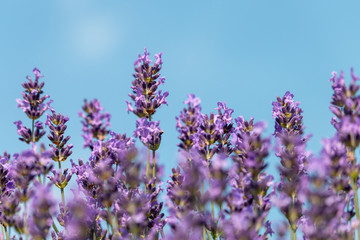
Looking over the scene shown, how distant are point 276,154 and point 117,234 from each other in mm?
1340

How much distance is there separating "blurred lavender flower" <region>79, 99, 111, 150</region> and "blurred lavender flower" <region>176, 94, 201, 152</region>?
442 mm

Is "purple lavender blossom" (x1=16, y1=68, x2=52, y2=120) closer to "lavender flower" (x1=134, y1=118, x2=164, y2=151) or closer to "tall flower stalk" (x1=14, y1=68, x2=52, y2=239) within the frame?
"tall flower stalk" (x1=14, y1=68, x2=52, y2=239)

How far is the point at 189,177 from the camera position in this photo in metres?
2.73

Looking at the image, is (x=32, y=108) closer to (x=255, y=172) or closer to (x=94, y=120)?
(x=94, y=120)

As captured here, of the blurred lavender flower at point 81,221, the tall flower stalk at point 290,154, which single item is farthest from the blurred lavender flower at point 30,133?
the tall flower stalk at point 290,154

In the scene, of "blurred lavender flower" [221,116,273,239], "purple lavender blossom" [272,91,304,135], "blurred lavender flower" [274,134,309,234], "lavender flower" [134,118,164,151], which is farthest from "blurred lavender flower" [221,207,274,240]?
"purple lavender blossom" [272,91,304,135]

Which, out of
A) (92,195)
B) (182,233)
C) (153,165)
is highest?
(153,165)

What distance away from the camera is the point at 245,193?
2.66 metres

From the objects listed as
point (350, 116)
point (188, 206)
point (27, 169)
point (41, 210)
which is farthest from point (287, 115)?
point (41, 210)

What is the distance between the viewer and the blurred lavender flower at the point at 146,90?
12.8 ft

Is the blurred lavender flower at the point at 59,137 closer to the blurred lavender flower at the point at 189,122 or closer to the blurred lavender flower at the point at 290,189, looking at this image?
the blurred lavender flower at the point at 189,122

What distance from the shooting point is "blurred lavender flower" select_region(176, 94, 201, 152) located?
10.8 ft

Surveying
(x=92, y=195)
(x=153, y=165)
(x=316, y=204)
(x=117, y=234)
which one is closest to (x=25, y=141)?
(x=92, y=195)

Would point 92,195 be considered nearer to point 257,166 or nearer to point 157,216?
point 157,216
